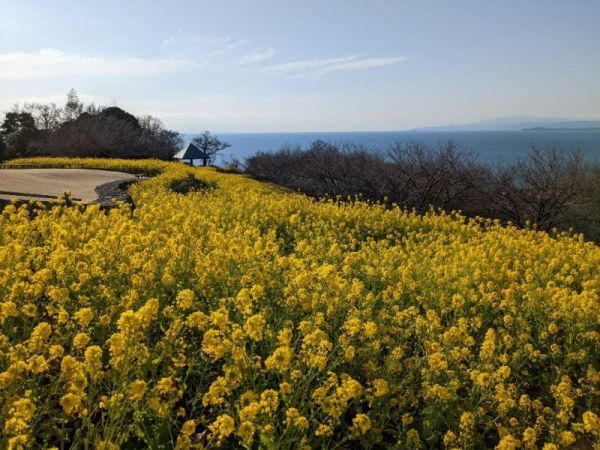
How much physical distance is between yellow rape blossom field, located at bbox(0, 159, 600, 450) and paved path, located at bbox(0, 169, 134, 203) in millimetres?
4461

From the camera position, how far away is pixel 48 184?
14258 millimetres

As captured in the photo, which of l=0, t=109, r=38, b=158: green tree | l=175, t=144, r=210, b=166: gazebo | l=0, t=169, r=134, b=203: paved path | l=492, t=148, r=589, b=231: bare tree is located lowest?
l=492, t=148, r=589, b=231: bare tree

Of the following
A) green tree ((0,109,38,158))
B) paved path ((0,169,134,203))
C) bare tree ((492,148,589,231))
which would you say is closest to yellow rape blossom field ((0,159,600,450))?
paved path ((0,169,134,203))

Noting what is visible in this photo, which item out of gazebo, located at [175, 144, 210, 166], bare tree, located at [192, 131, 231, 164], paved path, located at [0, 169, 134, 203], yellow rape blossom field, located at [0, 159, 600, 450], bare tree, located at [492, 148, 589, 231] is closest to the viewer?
yellow rape blossom field, located at [0, 159, 600, 450]

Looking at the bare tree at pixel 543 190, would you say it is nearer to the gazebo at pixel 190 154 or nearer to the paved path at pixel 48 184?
the paved path at pixel 48 184

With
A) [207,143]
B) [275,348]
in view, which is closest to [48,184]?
[275,348]

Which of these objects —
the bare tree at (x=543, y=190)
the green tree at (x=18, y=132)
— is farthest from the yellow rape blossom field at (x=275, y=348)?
the green tree at (x=18, y=132)

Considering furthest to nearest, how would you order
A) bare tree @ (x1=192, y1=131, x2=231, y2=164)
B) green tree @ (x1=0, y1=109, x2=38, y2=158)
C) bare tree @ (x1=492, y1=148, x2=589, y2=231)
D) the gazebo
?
bare tree @ (x1=192, y1=131, x2=231, y2=164) → the gazebo → green tree @ (x1=0, y1=109, x2=38, y2=158) → bare tree @ (x1=492, y1=148, x2=589, y2=231)

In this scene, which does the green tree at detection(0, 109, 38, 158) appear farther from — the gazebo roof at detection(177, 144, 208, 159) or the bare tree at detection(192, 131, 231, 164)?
the bare tree at detection(192, 131, 231, 164)

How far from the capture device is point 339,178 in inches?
1254

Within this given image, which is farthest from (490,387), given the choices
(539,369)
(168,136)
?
(168,136)

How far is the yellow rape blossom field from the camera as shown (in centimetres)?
288

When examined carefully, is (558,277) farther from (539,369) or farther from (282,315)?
(282,315)

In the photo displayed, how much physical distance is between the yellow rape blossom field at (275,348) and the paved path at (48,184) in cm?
446
